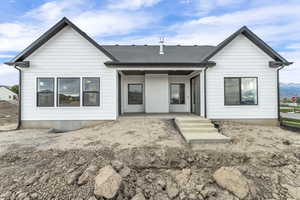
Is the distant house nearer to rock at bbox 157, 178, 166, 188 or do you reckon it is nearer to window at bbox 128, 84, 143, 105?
window at bbox 128, 84, 143, 105

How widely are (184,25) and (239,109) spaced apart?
1108 centimetres

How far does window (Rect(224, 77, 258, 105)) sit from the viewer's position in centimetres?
943

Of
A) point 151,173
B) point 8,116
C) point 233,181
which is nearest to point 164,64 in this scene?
point 151,173

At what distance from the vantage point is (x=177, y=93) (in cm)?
1256

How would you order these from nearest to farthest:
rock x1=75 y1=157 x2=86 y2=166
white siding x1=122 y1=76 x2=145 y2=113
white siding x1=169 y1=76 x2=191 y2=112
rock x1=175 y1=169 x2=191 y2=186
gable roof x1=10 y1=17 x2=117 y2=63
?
rock x1=175 y1=169 x2=191 y2=186
rock x1=75 y1=157 x2=86 y2=166
gable roof x1=10 y1=17 x2=117 y2=63
white siding x1=122 y1=76 x2=145 y2=113
white siding x1=169 y1=76 x2=191 y2=112

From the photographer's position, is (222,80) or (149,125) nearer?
(149,125)

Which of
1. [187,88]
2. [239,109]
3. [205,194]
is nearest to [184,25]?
[187,88]

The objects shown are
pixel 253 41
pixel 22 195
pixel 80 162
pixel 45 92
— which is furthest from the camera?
pixel 253 41

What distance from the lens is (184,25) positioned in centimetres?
1680

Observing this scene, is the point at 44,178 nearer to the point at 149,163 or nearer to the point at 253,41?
the point at 149,163

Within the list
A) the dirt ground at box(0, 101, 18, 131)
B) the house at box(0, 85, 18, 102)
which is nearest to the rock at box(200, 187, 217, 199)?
the dirt ground at box(0, 101, 18, 131)

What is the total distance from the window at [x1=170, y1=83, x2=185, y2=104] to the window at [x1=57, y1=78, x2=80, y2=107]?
659 centimetres

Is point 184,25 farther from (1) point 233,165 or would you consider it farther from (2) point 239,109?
(1) point 233,165

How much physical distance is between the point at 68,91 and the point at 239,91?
31.3 feet
